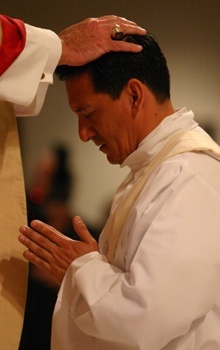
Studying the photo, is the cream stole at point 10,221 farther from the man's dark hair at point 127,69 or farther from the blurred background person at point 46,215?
the blurred background person at point 46,215

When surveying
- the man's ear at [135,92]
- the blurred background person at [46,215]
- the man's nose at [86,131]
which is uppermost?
the man's ear at [135,92]

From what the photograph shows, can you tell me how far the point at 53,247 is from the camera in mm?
1270

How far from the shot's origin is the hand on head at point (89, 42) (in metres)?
1.21

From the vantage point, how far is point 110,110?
131 cm

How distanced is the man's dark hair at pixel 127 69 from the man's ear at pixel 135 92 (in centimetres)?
1

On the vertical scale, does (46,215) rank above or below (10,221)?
below

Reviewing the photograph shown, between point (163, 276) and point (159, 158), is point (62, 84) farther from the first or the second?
point (163, 276)

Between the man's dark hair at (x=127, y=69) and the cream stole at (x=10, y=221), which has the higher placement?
the man's dark hair at (x=127, y=69)

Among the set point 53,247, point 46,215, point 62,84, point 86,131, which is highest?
point 86,131

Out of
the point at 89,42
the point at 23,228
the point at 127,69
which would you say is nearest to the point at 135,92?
the point at 127,69

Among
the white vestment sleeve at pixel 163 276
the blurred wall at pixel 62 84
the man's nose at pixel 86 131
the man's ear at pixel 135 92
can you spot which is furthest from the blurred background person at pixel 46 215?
the white vestment sleeve at pixel 163 276

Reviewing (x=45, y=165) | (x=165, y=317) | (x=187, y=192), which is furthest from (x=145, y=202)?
(x=45, y=165)

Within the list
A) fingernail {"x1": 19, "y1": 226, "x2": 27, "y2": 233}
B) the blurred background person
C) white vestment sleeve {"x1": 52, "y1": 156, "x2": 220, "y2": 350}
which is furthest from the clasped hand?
the blurred background person

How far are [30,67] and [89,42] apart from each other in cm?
14
